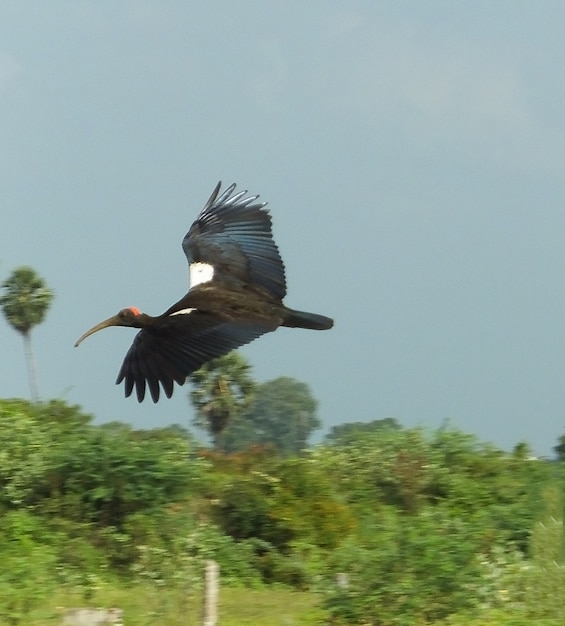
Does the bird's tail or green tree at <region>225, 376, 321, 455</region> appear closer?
the bird's tail

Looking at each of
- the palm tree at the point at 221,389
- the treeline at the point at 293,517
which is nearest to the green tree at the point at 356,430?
the treeline at the point at 293,517

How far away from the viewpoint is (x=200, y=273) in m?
10.6

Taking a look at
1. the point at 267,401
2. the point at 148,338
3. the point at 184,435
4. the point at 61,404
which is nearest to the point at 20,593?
the point at 148,338

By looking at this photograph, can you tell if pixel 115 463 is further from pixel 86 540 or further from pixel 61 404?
pixel 61 404

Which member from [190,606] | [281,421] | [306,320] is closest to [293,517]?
[306,320]

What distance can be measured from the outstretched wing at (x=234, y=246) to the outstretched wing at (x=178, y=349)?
58 cm

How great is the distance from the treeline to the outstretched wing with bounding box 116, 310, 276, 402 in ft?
1.66

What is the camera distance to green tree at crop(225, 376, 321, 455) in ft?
42.3

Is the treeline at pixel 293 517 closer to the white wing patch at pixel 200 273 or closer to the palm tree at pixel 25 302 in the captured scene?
the white wing patch at pixel 200 273

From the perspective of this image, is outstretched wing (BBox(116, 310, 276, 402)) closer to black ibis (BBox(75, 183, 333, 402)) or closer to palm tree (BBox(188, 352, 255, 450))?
black ibis (BBox(75, 183, 333, 402))

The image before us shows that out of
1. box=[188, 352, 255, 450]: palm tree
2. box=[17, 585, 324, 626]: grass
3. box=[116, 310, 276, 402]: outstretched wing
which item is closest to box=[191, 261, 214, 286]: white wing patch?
box=[116, 310, 276, 402]: outstretched wing

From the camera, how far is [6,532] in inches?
362

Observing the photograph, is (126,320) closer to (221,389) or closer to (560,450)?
(560,450)

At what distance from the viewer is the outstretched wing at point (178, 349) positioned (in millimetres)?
9883
